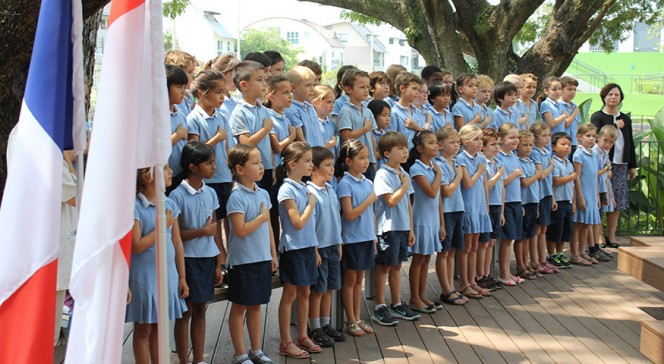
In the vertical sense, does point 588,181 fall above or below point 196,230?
above

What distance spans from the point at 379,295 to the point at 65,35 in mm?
4003

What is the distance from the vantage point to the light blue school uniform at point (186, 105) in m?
6.36

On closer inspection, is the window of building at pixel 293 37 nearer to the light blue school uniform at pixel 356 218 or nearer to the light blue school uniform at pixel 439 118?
the light blue school uniform at pixel 439 118

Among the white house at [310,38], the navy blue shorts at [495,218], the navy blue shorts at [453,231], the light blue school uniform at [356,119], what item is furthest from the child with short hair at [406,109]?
the white house at [310,38]

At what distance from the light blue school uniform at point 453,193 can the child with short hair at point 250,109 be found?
5.36 feet

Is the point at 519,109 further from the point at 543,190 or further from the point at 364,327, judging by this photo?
the point at 364,327

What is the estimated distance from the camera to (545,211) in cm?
861

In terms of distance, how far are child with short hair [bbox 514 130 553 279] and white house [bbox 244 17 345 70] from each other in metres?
85.0

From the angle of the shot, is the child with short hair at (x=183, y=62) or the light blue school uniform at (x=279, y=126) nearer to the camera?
the child with short hair at (x=183, y=62)

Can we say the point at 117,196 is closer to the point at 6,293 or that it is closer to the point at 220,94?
the point at 6,293

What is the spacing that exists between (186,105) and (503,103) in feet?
12.0

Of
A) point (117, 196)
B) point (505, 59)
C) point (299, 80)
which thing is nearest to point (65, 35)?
point (117, 196)

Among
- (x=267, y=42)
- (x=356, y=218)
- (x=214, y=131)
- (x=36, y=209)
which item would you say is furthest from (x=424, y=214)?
(x=267, y=42)

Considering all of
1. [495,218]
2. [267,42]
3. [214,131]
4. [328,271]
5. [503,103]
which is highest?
[267,42]
